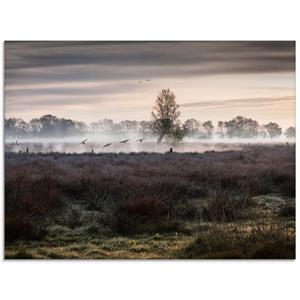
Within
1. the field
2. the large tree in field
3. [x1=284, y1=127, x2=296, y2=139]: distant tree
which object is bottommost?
the field

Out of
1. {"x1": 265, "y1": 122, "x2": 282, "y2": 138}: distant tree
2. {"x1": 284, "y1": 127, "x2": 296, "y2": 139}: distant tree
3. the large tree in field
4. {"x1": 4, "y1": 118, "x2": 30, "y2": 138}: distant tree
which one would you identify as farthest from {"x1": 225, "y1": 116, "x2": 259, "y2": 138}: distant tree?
{"x1": 4, "y1": 118, "x2": 30, "y2": 138}: distant tree

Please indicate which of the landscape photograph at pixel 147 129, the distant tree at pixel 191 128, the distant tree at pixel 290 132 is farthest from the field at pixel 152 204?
the distant tree at pixel 191 128

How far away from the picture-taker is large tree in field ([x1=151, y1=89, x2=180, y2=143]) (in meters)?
5.98

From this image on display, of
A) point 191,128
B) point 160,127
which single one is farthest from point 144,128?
point 191,128

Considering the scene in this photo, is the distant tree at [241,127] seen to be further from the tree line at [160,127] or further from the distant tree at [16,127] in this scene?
the distant tree at [16,127]

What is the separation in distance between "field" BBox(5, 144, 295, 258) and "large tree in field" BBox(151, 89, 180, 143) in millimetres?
310

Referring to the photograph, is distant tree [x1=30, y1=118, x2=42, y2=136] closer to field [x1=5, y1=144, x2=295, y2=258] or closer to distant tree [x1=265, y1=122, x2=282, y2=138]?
field [x1=5, y1=144, x2=295, y2=258]

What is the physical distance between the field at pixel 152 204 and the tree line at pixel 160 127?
198 mm

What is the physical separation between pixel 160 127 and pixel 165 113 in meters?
0.17

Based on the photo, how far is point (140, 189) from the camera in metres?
6.11

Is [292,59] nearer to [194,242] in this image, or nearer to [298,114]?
[298,114]
